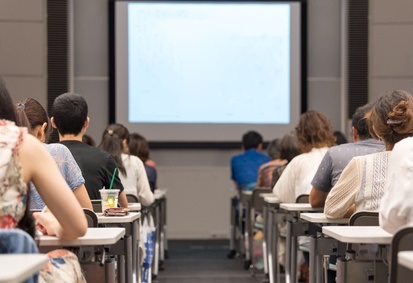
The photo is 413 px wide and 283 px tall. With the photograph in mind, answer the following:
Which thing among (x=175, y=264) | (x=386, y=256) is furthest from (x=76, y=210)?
(x=175, y=264)

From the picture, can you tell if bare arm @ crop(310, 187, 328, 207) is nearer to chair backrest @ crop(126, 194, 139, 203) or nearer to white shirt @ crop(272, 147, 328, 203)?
white shirt @ crop(272, 147, 328, 203)

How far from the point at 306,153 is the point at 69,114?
1.88 m

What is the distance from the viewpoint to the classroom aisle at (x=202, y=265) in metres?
7.15

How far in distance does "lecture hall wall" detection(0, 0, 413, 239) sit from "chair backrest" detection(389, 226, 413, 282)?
7307 millimetres

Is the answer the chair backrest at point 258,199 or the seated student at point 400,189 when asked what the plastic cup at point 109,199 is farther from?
the chair backrest at point 258,199

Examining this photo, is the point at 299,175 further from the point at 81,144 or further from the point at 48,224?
the point at 48,224

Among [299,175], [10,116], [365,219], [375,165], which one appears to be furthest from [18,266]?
[299,175]

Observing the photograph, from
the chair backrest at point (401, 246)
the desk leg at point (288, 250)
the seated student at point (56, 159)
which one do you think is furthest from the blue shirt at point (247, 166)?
the chair backrest at point (401, 246)

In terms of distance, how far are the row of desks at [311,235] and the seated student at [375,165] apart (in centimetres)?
12

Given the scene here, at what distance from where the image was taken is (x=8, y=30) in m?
9.55

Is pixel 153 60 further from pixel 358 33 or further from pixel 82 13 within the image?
pixel 358 33

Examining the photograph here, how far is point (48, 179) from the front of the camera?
2477 mm

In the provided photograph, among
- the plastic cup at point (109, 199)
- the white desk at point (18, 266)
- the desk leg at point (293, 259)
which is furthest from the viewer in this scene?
the desk leg at point (293, 259)

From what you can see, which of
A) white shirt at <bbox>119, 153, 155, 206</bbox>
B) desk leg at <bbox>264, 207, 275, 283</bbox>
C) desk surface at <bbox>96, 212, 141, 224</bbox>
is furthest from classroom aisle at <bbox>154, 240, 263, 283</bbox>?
desk surface at <bbox>96, 212, 141, 224</bbox>
